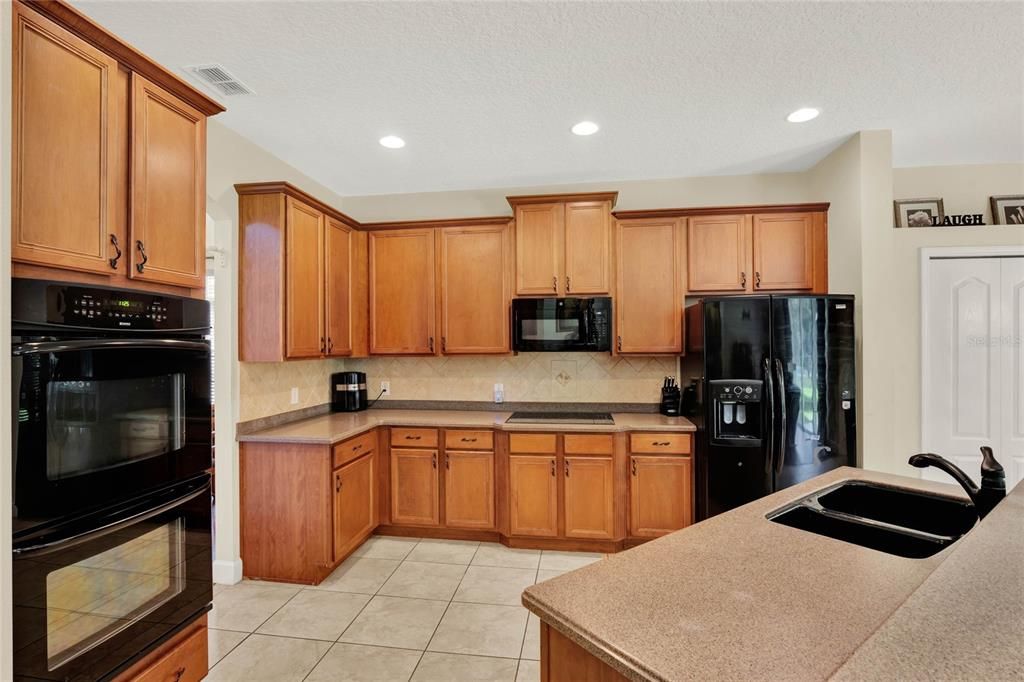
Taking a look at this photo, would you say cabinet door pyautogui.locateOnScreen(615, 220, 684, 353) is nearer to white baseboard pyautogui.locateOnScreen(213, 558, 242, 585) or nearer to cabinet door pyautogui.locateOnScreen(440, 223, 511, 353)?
cabinet door pyautogui.locateOnScreen(440, 223, 511, 353)

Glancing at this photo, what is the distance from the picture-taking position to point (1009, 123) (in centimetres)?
288

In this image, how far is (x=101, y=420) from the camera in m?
1.44

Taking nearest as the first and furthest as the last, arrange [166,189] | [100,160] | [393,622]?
1. [100,160]
2. [166,189]
3. [393,622]

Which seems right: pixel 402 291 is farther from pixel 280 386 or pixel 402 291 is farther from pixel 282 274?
pixel 280 386

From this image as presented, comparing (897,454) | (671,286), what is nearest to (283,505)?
(671,286)

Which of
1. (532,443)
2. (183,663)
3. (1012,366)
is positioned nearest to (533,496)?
(532,443)

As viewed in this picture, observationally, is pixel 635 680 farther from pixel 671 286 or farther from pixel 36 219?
pixel 671 286

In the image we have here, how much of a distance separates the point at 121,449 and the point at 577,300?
2.75 m

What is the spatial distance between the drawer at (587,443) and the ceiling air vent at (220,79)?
2820 millimetres

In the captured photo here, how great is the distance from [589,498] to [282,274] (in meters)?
2.53

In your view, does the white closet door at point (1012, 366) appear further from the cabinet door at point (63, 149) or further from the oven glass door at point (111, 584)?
the cabinet door at point (63, 149)

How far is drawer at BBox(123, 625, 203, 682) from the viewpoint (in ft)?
5.27

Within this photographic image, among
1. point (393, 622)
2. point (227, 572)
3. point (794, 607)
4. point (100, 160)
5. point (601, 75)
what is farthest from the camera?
point (227, 572)

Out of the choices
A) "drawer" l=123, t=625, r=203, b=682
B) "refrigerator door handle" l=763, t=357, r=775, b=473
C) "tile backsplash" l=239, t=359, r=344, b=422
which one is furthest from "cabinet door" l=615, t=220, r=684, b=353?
"drawer" l=123, t=625, r=203, b=682
